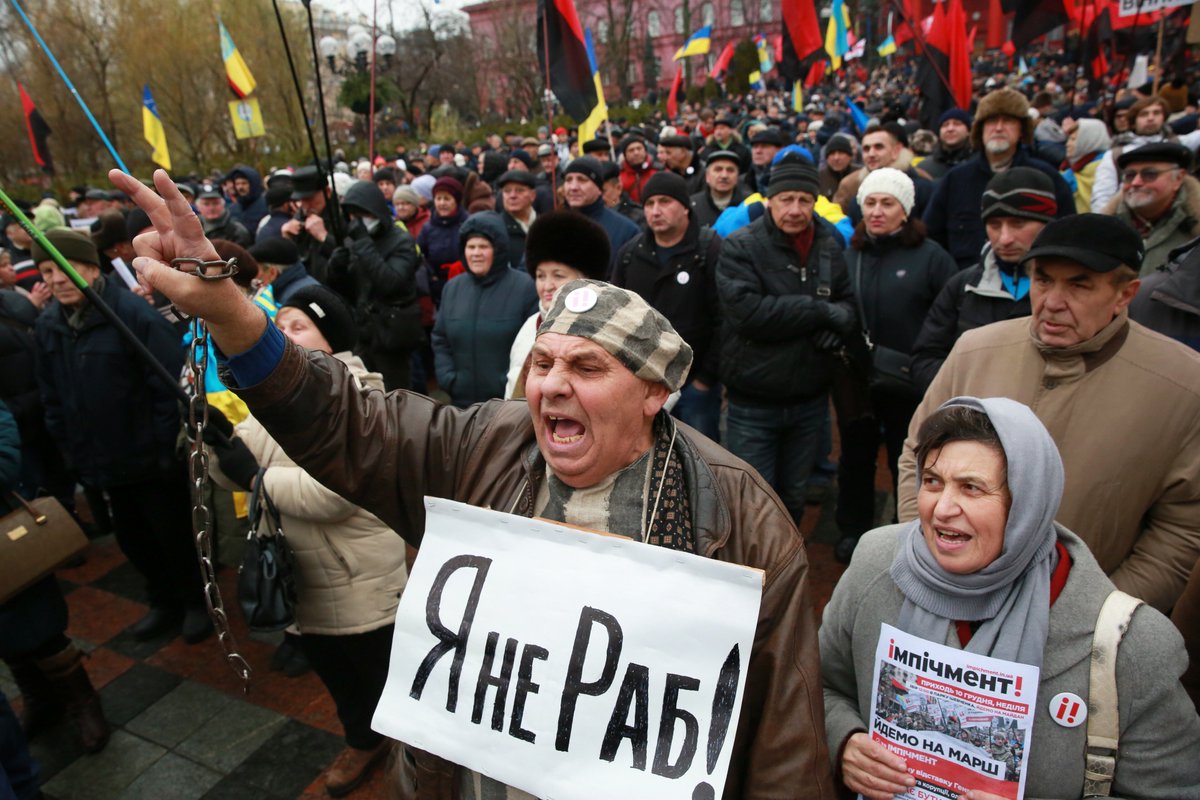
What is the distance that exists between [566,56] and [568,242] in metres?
3.58

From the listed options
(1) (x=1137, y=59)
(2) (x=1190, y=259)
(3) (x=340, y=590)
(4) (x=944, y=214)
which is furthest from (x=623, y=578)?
(1) (x=1137, y=59)

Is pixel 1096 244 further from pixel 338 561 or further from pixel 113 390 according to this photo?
pixel 113 390

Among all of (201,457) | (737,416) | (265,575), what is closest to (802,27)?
(737,416)

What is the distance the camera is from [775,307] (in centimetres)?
382

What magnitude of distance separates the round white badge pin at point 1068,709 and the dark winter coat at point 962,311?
1.86 m

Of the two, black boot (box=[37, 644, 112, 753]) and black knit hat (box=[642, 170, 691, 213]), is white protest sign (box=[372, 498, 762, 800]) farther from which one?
black knit hat (box=[642, 170, 691, 213])

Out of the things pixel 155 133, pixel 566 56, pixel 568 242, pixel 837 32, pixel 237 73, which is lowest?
pixel 568 242

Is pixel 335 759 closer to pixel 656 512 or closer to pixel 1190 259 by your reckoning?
pixel 656 512

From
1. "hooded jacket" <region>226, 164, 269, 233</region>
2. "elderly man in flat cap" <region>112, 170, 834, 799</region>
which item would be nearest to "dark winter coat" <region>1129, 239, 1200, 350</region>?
"elderly man in flat cap" <region>112, 170, 834, 799</region>

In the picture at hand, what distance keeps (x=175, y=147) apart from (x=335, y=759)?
93.3 ft

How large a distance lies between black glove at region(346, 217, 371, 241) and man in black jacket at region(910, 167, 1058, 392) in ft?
12.5

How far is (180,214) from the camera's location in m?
1.46

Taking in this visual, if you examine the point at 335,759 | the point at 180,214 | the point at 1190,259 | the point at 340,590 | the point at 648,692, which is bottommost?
the point at 335,759

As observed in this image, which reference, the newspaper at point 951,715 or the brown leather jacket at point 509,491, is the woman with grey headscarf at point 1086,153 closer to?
the newspaper at point 951,715
